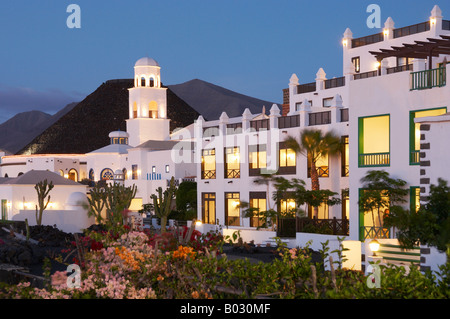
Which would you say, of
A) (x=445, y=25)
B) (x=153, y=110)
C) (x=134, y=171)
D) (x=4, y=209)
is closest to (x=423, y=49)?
(x=445, y=25)

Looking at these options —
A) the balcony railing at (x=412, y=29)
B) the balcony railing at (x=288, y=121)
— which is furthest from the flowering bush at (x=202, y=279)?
the balcony railing at (x=412, y=29)

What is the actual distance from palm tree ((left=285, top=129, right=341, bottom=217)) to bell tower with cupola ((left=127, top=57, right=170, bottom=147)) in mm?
47975

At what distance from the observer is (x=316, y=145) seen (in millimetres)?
33469

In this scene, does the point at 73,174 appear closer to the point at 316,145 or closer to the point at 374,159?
the point at 316,145

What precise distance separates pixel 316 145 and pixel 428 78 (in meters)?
11.1

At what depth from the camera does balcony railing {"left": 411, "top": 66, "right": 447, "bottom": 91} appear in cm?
2256

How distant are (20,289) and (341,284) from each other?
5062mm

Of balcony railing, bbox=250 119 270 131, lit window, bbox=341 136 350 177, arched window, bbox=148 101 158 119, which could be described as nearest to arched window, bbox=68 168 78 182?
arched window, bbox=148 101 158 119

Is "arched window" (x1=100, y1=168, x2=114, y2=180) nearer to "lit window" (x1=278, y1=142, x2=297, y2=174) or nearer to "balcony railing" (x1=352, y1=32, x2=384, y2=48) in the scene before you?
"balcony railing" (x1=352, y1=32, x2=384, y2=48)

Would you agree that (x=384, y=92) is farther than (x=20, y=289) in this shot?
Yes

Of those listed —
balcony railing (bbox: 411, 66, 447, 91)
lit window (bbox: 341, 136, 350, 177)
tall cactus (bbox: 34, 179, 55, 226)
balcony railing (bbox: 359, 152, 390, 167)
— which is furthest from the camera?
tall cactus (bbox: 34, 179, 55, 226)

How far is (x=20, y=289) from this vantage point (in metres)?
10.8
